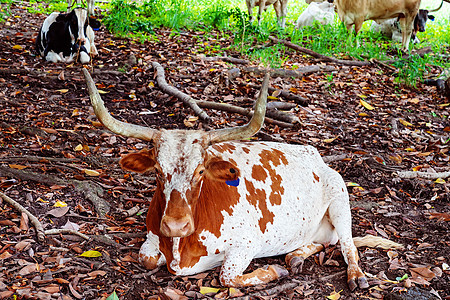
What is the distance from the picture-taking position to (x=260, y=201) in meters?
4.47

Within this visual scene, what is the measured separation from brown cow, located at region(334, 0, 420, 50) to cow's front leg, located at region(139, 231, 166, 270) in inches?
390

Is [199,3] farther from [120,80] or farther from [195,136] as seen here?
[195,136]

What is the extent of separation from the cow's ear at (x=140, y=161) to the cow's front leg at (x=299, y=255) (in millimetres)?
1622

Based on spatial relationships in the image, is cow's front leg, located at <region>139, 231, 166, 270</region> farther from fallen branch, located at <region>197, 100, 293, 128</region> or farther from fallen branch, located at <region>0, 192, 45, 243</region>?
fallen branch, located at <region>197, 100, 293, 128</region>

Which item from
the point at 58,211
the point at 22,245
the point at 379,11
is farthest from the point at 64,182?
the point at 379,11

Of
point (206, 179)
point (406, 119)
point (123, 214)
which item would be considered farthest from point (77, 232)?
point (406, 119)

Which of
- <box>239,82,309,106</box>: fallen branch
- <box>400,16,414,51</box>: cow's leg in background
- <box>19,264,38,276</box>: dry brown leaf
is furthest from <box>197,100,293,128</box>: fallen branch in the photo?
<box>400,16,414,51</box>: cow's leg in background

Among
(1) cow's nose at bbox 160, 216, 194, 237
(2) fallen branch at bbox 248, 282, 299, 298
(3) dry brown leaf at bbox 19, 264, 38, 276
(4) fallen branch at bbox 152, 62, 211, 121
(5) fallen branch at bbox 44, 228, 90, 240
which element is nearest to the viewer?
(1) cow's nose at bbox 160, 216, 194, 237

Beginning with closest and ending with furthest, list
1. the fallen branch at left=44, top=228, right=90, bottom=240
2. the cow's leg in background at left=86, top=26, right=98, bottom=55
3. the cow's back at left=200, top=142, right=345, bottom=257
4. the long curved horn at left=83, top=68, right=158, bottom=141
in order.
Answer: the long curved horn at left=83, top=68, right=158, bottom=141 → the cow's back at left=200, top=142, right=345, bottom=257 → the fallen branch at left=44, top=228, right=90, bottom=240 → the cow's leg in background at left=86, top=26, right=98, bottom=55

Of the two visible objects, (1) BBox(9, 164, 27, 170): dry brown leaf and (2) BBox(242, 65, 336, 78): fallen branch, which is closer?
(1) BBox(9, 164, 27, 170): dry brown leaf

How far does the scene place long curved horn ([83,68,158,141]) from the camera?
3.73 meters

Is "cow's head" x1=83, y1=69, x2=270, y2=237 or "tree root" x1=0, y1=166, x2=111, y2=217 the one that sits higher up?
"cow's head" x1=83, y1=69, x2=270, y2=237

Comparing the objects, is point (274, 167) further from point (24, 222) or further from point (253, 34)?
point (253, 34)

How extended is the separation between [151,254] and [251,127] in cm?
144
